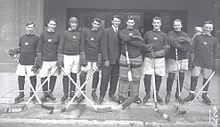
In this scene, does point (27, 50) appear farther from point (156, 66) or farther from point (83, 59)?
point (156, 66)

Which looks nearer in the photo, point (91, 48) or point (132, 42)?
point (132, 42)

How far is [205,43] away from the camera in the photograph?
23.3ft

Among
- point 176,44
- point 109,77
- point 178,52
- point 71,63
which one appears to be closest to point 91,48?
point 71,63

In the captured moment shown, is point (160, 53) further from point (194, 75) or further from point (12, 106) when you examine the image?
point (12, 106)

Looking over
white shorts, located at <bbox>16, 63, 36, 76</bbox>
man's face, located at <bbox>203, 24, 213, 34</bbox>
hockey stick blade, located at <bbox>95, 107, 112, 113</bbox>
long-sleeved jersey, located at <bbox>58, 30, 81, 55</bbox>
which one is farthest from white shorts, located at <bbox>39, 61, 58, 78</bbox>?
man's face, located at <bbox>203, 24, 213, 34</bbox>

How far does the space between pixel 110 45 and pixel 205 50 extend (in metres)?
2.32

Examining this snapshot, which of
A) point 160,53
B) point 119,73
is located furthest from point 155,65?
point 119,73

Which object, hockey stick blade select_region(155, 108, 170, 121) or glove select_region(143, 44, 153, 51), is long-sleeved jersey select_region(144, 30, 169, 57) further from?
hockey stick blade select_region(155, 108, 170, 121)

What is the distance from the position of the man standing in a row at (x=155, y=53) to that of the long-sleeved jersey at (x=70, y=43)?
64.5 inches

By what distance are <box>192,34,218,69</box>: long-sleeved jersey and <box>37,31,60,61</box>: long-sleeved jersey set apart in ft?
11.1

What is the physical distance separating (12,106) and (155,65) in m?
3.48

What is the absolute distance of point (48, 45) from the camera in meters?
7.00

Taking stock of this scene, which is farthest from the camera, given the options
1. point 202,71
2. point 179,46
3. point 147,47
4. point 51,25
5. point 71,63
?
point 202,71

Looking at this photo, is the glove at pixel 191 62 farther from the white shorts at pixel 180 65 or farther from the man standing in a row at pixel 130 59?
the man standing in a row at pixel 130 59
